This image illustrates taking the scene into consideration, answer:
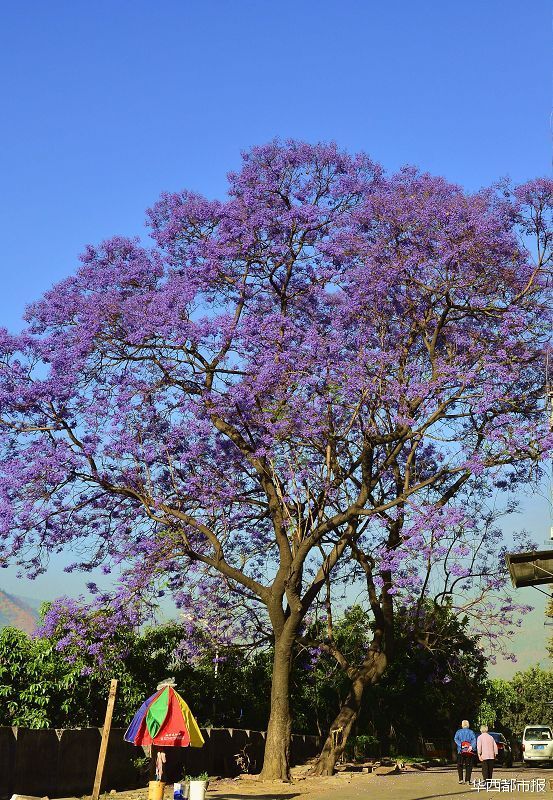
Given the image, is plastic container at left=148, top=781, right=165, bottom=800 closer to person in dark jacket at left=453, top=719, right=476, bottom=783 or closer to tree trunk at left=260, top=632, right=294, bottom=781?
tree trunk at left=260, top=632, right=294, bottom=781

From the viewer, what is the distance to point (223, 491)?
23.6 m

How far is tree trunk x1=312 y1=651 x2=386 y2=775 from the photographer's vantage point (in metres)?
24.0

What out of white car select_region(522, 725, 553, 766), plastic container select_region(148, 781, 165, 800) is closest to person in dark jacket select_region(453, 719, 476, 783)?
plastic container select_region(148, 781, 165, 800)

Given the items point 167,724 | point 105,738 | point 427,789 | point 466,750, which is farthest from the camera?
point 466,750

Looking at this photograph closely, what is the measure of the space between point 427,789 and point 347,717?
14.8 ft

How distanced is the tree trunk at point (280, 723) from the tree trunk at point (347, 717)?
74.2 inches

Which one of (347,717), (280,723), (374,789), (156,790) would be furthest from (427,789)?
(156,790)

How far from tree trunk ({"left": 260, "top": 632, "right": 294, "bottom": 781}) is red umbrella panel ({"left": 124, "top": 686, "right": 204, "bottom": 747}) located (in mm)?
7356

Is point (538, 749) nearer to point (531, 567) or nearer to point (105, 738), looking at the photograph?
point (105, 738)

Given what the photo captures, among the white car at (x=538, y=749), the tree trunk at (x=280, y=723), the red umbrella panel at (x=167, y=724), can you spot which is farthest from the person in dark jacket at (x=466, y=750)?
the white car at (x=538, y=749)

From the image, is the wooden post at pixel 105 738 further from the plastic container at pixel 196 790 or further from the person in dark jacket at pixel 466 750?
the person in dark jacket at pixel 466 750

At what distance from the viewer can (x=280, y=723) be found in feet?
74.0

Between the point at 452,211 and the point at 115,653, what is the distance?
12.6 meters

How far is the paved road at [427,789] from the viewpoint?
1858 cm
